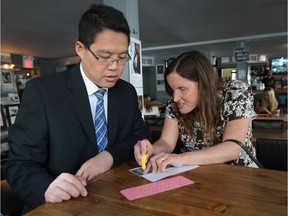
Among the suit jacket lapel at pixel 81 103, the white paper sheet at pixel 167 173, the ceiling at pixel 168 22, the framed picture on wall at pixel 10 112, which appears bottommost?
the white paper sheet at pixel 167 173

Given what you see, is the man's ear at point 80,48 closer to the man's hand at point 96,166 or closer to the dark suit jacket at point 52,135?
the dark suit jacket at point 52,135

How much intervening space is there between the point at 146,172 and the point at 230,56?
50.1 ft

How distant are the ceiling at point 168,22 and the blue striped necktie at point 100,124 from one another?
3831 mm

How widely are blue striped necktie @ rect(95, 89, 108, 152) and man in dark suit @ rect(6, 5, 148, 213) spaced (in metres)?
0.02

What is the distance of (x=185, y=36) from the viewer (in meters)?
8.48

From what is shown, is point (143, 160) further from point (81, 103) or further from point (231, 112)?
point (231, 112)

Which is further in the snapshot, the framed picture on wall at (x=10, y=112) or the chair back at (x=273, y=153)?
the framed picture on wall at (x=10, y=112)

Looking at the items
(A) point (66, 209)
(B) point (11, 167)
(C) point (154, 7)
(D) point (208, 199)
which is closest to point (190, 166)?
(D) point (208, 199)

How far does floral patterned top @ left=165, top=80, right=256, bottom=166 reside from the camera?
1.49 metres

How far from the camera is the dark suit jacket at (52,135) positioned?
1072 millimetres

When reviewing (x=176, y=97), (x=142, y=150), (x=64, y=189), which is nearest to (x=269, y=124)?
(x=176, y=97)

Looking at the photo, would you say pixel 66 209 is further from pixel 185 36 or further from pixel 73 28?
pixel 185 36

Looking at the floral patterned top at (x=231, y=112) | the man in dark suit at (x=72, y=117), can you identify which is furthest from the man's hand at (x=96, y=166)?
the floral patterned top at (x=231, y=112)

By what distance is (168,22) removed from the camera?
6.48 m
